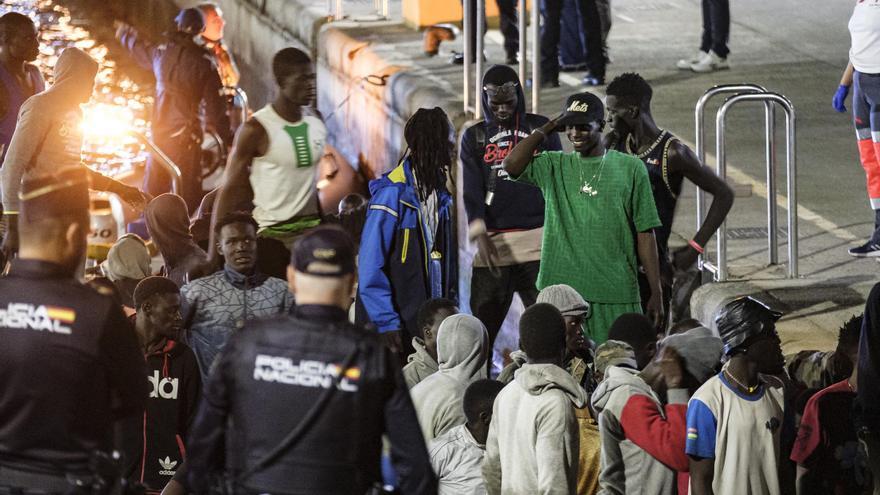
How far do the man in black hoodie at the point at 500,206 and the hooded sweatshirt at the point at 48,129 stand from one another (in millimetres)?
2115

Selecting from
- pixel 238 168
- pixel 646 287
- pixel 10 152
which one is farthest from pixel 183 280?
pixel 646 287

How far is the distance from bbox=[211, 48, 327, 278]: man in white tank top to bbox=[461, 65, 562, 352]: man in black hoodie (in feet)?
2.70

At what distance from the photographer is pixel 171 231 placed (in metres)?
9.76

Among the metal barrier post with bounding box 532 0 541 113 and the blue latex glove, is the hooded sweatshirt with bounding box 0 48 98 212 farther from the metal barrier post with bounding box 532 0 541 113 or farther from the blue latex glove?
the blue latex glove

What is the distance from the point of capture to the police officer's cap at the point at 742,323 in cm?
688

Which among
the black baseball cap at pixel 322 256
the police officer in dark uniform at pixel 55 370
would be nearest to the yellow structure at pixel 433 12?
the police officer in dark uniform at pixel 55 370

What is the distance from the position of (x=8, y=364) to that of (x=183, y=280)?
11.9 ft

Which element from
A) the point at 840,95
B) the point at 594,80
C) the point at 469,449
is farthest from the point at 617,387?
the point at 594,80

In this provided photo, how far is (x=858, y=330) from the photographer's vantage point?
7645 mm

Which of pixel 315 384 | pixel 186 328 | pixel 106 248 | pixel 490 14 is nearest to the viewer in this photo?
pixel 315 384

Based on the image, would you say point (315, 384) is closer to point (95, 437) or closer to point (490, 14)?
point (95, 437)

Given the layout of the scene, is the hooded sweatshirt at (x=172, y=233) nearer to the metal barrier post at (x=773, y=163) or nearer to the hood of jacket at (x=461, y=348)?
the hood of jacket at (x=461, y=348)

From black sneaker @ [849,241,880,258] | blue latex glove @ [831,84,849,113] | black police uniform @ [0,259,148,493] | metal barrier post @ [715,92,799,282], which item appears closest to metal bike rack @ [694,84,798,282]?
metal barrier post @ [715,92,799,282]

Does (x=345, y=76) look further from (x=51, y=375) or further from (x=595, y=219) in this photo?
(x=51, y=375)
